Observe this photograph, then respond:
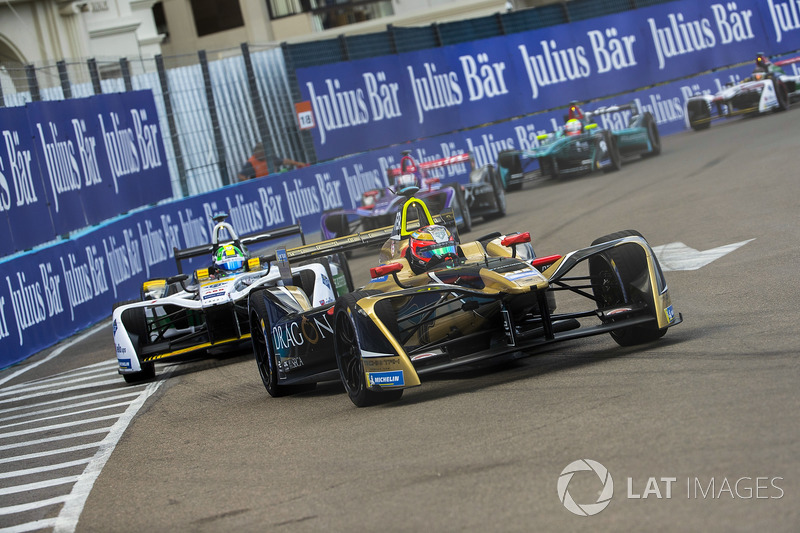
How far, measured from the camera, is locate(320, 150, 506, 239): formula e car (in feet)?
63.4

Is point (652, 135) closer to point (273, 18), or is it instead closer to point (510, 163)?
point (510, 163)

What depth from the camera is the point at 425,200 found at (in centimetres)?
1973

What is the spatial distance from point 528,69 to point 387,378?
2351 centimetres

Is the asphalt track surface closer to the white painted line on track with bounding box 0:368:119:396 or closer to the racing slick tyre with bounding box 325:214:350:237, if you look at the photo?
the white painted line on track with bounding box 0:368:119:396

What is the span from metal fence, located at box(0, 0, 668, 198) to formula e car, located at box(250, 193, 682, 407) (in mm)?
13441

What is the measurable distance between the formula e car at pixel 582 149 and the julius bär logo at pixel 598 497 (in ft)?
63.6

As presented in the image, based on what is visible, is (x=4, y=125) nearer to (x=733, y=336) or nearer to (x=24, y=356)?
(x=24, y=356)

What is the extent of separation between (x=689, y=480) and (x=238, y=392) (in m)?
6.00

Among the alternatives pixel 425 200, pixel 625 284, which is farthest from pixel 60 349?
pixel 625 284

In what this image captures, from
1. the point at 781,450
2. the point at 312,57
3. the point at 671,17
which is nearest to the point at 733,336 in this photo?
the point at 781,450

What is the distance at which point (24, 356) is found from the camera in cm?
1470

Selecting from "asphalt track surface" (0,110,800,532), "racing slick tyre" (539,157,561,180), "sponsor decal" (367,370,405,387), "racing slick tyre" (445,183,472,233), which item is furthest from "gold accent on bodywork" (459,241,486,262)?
"racing slick tyre" (539,157,561,180)

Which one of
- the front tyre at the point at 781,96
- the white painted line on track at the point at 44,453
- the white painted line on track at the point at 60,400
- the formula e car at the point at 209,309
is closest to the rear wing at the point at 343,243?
the formula e car at the point at 209,309

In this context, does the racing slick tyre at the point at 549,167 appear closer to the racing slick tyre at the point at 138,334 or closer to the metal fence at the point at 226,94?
the metal fence at the point at 226,94
